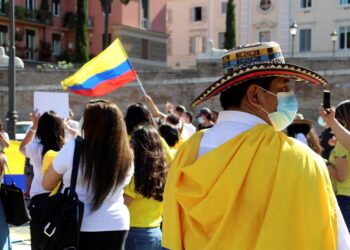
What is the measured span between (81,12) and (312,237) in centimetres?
3674

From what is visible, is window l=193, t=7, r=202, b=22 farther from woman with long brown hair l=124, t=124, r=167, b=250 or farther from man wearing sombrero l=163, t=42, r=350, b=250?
man wearing sombrero l=163, t=42, r=350, b=250

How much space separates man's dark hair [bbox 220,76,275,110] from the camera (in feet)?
8.27

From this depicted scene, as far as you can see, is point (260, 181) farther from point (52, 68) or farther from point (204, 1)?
point (204, 1)

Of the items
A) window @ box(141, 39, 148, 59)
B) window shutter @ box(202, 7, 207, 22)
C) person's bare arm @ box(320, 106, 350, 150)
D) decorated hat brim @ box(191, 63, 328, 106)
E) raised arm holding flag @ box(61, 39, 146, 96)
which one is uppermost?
window shutter @ box(202, 7, 207, 22)

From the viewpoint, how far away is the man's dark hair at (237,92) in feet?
8.27

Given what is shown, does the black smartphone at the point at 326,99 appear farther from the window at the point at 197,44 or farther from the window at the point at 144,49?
the window at the point at 197,44

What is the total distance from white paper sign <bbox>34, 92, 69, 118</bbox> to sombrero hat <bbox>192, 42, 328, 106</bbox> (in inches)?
197

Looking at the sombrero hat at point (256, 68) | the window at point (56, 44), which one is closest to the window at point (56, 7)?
the window at point (56, 44)

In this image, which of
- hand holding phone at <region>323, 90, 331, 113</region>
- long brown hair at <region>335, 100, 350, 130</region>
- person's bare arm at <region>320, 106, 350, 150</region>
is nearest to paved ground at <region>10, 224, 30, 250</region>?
long brown hair at <region>335, 100, 350, 130</region>

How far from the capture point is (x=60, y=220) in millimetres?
3764

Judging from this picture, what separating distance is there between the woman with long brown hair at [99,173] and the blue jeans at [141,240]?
0.45 meters

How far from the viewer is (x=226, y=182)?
2.36 meters

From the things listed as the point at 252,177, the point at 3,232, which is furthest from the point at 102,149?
the point at 252,177

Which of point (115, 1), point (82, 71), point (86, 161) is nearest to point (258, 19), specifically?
point (115, 1)
